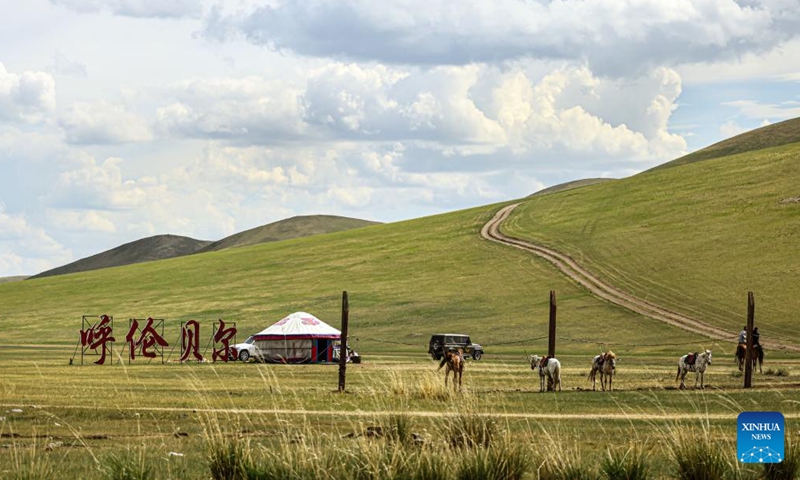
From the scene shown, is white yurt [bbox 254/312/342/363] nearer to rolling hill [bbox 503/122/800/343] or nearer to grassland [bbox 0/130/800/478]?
grassland [bbox 0/130/800/478]

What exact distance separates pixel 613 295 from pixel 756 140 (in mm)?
94971

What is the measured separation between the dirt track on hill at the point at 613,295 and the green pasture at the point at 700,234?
1061 mm

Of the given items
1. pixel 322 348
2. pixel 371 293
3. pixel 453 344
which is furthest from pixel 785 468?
pixel 371 293

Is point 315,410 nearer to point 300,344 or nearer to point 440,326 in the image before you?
point 300,344

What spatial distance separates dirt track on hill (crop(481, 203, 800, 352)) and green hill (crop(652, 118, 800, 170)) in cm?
6139

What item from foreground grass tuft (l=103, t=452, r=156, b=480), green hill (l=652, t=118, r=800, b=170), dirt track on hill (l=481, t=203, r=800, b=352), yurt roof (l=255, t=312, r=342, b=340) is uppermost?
green hill (l=652, t=118, r=800, b=170)

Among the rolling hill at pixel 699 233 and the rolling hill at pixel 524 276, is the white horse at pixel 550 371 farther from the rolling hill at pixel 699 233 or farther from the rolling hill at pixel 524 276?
the rolling hill at pixel 699 233

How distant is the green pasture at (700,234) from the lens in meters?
80.0

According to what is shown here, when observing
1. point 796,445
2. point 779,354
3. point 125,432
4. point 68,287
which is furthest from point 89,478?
point 68,287

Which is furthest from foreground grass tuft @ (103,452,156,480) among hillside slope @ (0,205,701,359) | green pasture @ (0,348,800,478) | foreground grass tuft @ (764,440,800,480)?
hillside slope @ (0,205,701,359)

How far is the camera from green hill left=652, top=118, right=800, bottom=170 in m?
162

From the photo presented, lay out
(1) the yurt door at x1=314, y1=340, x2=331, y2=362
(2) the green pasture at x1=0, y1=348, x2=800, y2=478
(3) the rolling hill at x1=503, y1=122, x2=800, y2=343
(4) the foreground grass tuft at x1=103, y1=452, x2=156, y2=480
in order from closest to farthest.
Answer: (4) the foreground grass tuft at x1=103, y1=452, x2=156, y2=480
(2) the green pasture at x1=0, y1=348, x2=800, y2=478
(1) the yurt door at x1=314, y1=340, x2=331, y2=362
(3) the rolling hill at x1=503, y1=122, x2=800, y2=343

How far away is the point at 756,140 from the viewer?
170500 mm

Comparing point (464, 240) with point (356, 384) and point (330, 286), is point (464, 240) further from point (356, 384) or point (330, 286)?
point (356, 384)
